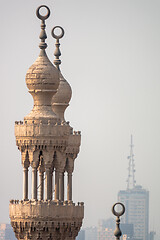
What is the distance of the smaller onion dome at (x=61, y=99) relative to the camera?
104875 millimetres

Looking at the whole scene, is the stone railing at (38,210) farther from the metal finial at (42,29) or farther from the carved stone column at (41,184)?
the metal finial at (42,29)

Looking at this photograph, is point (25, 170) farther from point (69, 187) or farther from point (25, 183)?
point (69, 187)

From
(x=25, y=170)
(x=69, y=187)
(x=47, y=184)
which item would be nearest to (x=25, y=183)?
(x=25, y=170)

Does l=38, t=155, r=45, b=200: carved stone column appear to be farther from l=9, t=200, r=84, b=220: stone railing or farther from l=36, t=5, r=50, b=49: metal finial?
l=36, t=5, r=50, b=49: metal finial

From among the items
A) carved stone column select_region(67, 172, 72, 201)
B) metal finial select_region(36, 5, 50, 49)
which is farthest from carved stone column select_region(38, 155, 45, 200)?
metal finial select_region(36, 5, 50, 49)

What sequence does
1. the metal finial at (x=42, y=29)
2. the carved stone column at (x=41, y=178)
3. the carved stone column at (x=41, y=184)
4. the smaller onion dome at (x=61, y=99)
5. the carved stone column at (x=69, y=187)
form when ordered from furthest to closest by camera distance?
the smaller onion dome at (x=61, y=99), the carved stone column at (x=69, y=187), the metal finial at (x=42, y=29), the carved stone column at (x=41, y=184), the carved stone column at (x=41, y=178)

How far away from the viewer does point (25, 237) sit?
93625mm

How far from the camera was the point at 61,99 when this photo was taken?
4151 inches

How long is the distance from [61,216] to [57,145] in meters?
4.84

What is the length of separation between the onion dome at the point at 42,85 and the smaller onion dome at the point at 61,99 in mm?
11120

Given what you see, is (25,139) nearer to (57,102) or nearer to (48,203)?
(48,203)

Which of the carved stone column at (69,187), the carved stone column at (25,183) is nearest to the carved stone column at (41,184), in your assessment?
the carved stone column at (25,183)

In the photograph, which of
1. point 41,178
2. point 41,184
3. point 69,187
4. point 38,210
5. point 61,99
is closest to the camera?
point 38,210

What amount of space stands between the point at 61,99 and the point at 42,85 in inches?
514
